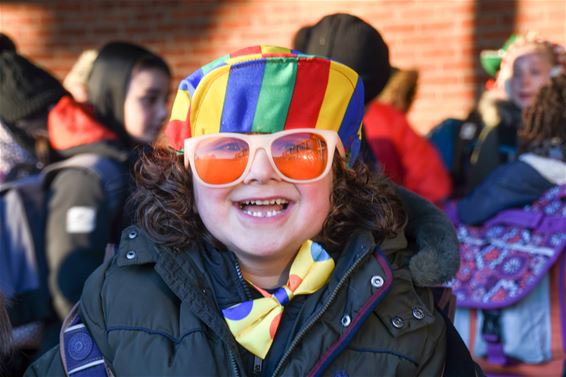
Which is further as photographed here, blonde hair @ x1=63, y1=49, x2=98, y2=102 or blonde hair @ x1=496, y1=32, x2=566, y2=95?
blonde hair @ x1=63, y1=49, x2=98, y2=102

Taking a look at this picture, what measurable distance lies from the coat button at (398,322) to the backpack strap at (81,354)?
2.21ft

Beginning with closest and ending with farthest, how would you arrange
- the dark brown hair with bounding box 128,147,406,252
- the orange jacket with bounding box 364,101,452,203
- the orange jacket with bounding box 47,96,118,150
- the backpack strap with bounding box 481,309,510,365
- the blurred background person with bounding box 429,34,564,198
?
the dark brown hair with bounding box 128,147,406,252
the backpack strap with bounding box 481,309,510,365
the orange jacket with bounding box 47,96,118,150
the orange jacket with bounding box 364,101,452,203
the blurred background person with bounding box 429,34,564,198

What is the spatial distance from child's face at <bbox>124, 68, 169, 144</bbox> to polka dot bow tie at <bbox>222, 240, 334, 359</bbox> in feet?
6.72

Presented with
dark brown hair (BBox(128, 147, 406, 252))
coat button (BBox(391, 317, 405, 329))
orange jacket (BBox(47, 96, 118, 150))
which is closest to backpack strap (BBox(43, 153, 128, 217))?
orange jacket (BBox(47, 96, 118, 150))

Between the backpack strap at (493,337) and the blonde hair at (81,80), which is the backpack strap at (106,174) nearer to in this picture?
the blonde hair at (81,80)

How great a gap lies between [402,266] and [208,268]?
50 centimetres

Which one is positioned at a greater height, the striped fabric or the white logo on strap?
the striped fabric

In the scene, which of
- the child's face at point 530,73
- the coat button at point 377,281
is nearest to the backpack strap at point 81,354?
the coat button at point 377,281

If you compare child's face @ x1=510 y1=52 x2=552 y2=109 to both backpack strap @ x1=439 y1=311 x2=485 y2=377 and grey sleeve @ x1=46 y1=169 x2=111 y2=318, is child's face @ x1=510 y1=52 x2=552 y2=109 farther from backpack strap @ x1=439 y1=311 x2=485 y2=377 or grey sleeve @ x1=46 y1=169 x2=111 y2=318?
backpack strap @ x1=439 y1=311 x2=485 y2=377

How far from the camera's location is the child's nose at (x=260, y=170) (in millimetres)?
1922

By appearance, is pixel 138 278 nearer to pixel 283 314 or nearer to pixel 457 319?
pixel 283 314

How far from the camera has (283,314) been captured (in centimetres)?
203

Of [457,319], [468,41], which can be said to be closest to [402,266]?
[457,319]

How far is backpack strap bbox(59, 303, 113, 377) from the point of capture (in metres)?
1.97
